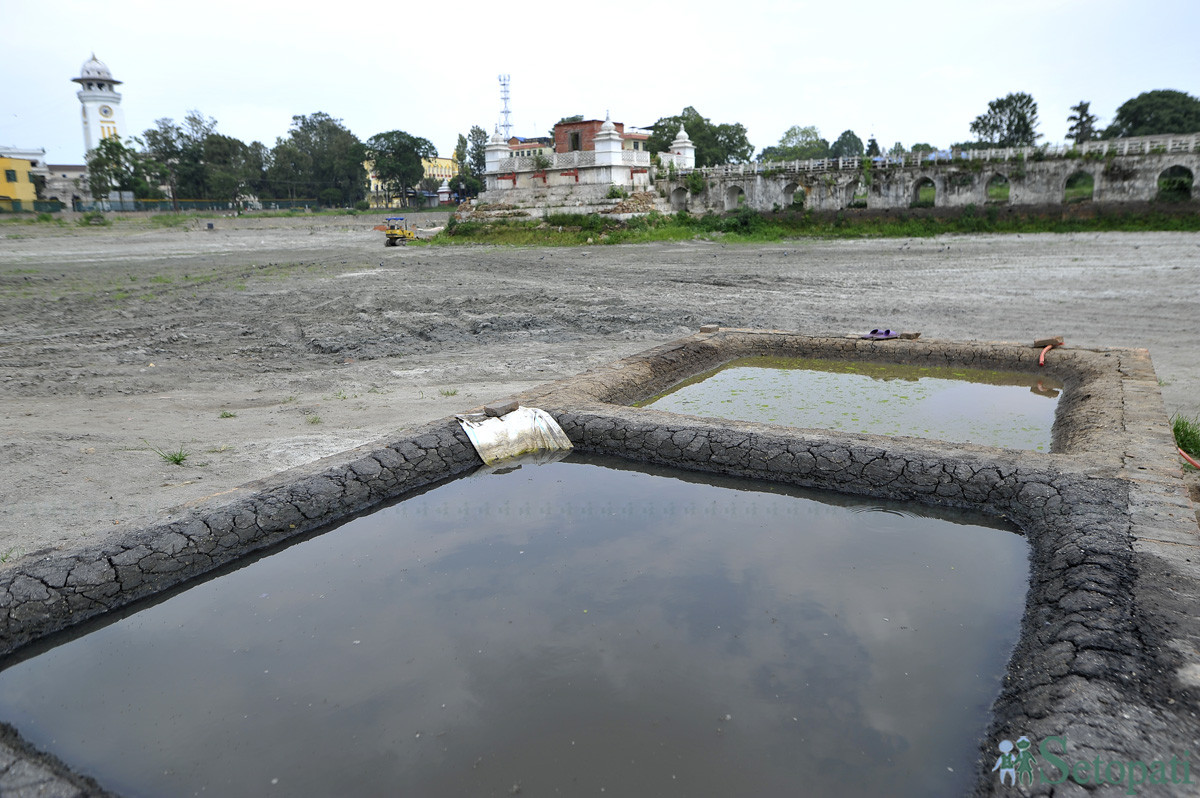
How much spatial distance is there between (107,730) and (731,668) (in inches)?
111

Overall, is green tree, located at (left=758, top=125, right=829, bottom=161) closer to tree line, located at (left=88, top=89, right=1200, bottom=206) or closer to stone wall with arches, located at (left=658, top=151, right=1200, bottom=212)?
tree line, located at (left=88, top=89, right=1200, bottom=206)

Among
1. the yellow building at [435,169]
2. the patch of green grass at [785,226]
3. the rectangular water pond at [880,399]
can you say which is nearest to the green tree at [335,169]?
the yellow building at [435,169]

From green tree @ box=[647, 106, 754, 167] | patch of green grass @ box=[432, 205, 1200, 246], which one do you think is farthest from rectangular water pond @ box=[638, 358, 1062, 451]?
green tree @ box=[647, 106, 754, 167]

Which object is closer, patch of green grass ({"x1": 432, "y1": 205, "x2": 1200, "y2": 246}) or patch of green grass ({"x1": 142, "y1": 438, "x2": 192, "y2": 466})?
patch of green grass ({"x1": 142, "y1": 438, "x2": 192, "y2": 466})

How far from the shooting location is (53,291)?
1711cm

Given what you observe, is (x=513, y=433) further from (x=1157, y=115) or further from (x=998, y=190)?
(x=1157, y=115)

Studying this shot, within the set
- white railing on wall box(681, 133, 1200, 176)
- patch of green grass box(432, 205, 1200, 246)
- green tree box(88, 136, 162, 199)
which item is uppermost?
green tree box(88, 136, 162, 199)

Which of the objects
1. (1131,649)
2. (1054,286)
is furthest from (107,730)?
(1054,286)

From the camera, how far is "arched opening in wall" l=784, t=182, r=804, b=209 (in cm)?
3832

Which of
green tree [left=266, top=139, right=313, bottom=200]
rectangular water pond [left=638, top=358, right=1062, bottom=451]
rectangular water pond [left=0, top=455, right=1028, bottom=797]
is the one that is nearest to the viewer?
rectangular water pond [left=0, top=455, right=1028, bottom=797]

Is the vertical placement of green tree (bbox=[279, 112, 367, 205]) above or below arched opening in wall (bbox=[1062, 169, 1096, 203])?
above

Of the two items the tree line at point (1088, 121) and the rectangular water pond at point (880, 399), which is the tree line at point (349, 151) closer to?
the tree line at point (1088, 121)

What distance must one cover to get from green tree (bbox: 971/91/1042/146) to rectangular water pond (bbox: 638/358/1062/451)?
59.6 metres

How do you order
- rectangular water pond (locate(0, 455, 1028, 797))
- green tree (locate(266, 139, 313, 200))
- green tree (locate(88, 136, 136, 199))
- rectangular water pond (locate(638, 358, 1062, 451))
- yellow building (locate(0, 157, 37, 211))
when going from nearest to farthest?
rectangular water pond (locate(0, 455, 1028, 797)), rectangular water pond (locate(638, 358, 1062, 451)), yellow building (locate(0, 157, 37, 211)), green tree (locate(88, 136, 136, 199)), green tree (locate(266, 139, 313, 200))
